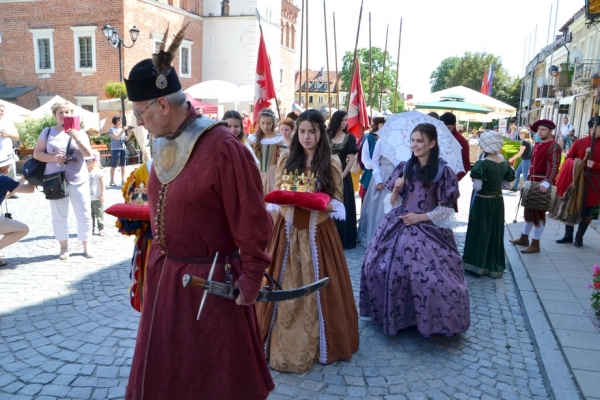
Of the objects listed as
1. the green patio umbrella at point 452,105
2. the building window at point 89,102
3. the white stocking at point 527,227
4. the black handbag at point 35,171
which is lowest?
the white stocking at point 527,227

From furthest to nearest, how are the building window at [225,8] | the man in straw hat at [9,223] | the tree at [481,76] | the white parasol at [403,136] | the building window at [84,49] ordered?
the tree at [481,76], the building window at [225,8], the building window at [84,49], the man in straw hat at [9,223], the white parasol at [403,136]

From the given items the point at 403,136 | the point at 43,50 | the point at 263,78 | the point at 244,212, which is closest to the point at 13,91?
the point at 43,50

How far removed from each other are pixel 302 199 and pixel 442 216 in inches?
52.3

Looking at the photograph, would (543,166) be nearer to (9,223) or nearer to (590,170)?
(590,170)

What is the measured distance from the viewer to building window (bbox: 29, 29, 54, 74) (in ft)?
80.4

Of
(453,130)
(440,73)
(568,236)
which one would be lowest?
(568,236)

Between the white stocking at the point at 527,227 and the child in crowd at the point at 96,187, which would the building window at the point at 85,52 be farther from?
the white stocking at the point at 527,227

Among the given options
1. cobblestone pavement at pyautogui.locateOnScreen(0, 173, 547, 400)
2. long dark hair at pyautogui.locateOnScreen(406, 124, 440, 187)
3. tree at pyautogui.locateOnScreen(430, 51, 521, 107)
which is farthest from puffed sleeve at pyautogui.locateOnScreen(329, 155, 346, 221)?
tree at pyautogui.locateOnScreen(430, 51, 521, 107)

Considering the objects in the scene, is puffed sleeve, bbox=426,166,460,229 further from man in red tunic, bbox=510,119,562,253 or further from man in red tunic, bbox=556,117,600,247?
man in red tunic, bbox=556,117,600,247

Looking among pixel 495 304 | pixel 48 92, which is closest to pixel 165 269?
pixel 495 304

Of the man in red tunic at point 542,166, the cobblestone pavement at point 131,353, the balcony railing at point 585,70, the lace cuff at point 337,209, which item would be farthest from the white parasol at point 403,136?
the balcony railing at point 585,70

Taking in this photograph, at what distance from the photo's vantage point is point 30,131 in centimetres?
1455

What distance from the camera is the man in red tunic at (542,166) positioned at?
6.55 m

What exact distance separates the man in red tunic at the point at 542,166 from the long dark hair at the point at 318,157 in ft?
14.0
